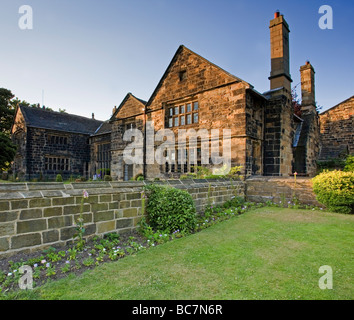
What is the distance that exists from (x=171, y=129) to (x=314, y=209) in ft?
30.6

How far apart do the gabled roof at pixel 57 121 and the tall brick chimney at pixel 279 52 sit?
23518mm

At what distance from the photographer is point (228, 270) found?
136 inches

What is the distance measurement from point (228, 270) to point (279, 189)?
23.8ft

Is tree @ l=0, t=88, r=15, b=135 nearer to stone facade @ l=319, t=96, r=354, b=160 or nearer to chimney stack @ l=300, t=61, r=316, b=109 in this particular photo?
chimney stack @ l=300, t=61, r=316, b=109

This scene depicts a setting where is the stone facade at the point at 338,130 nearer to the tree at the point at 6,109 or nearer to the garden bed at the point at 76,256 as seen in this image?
the garden bed at the point at 76,256

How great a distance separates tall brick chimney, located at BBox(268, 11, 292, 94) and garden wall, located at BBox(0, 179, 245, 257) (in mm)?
10364

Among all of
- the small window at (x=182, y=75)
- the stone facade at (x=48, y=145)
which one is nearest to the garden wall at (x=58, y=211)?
the small window at (x=182, y=75)

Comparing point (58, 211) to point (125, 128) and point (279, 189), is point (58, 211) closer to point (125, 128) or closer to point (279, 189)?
point (279, 189)

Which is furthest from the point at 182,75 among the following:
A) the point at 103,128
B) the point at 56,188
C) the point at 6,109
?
the point at 6,109

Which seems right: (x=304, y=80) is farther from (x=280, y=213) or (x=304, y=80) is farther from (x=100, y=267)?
(x=100, y=267)

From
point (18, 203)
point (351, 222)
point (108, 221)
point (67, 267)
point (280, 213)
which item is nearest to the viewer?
point (67, 267)

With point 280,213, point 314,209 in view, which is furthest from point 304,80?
point 280,213

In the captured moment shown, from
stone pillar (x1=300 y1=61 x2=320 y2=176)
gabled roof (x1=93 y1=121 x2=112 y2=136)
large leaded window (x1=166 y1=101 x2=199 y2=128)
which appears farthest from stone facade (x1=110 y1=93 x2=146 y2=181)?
stone pillar (x1=300 y1=61 x2=320 y2=176)

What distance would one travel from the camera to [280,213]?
7.84 meters
